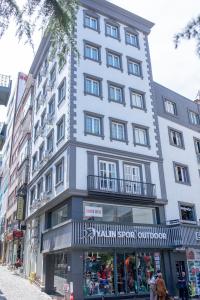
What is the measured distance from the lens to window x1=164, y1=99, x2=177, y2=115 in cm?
2898

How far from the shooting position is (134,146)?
78.1 feet

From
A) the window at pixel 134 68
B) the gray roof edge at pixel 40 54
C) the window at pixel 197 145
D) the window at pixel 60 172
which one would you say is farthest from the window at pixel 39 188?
the window at pixel 197 145

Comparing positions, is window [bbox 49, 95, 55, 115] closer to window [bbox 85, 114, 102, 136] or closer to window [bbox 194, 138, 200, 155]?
window [bbox 85, 114, 102, 136]

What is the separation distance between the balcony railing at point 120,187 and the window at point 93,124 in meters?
3.58

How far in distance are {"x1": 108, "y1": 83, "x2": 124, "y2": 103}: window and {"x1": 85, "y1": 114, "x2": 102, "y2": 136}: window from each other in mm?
2438

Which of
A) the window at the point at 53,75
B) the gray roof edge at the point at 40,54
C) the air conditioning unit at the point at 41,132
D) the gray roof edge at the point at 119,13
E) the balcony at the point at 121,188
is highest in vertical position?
the gray roof edge at the point at 119,13

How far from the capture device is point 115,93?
2511cm

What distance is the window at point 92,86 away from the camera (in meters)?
23.6

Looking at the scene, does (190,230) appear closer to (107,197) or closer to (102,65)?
(107,197)

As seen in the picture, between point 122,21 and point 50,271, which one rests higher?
point 122,21

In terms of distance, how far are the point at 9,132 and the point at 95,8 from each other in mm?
35279

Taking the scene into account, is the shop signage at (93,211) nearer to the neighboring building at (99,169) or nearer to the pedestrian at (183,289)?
the neighboring building at (99,169)

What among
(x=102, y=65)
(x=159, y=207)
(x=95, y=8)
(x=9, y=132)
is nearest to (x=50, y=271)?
(x=159, y=207)

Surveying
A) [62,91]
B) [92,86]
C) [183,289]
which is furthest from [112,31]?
[183,289]
